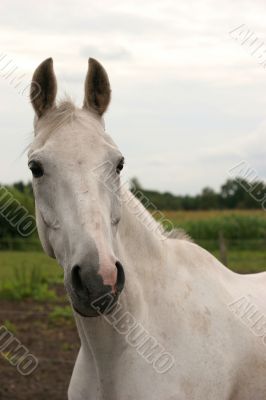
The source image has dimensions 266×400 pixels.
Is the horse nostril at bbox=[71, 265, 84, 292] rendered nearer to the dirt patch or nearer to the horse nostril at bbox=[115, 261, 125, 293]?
the horse nostril at bbox=[115, 261, 125, 293]

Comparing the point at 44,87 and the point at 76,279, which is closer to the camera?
the point at 76,279

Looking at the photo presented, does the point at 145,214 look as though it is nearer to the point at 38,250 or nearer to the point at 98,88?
the point at 98,88

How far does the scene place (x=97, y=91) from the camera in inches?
126

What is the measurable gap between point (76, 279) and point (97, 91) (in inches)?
43.5

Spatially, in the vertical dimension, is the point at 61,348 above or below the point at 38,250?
above

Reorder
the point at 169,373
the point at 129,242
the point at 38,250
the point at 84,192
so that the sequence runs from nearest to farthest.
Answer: the point at 84,192
the point at 169,373
the point at 129,242
the point at 38,250

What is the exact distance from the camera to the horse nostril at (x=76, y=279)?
250 centimetres

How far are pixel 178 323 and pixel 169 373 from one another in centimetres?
25

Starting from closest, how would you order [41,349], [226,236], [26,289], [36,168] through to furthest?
[36,168], [41,349], [26,289], [226,236]

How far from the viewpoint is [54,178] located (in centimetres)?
279

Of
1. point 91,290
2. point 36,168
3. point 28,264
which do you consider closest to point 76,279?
point 91,290

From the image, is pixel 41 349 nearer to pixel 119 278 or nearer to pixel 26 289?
pixel 26 289

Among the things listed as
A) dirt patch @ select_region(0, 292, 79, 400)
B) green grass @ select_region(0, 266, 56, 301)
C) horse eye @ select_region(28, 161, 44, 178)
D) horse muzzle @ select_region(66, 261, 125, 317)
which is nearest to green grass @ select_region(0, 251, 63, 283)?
green grass @ select_region(0, 266, 56, 301)

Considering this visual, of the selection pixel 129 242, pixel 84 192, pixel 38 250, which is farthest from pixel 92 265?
pixel 38 250
